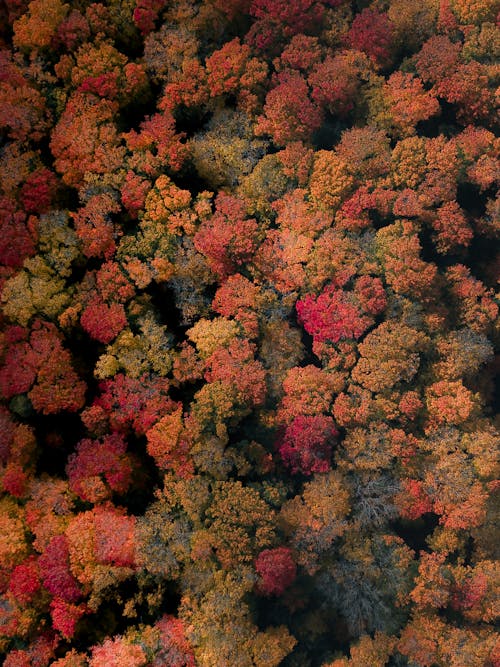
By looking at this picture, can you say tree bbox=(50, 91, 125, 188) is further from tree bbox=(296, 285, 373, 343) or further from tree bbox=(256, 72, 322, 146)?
tree bbox=(296, 285, 373, 343)

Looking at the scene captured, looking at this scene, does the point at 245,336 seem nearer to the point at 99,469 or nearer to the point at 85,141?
the point at 99,469

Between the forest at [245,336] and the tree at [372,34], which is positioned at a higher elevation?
the tree at [372,34]

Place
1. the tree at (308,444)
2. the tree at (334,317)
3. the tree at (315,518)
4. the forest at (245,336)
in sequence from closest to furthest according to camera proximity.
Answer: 1. the forest at (245,336)
2. the tree at (315,518)
3. the tree at (308,444)
4. the tree at (334,317)

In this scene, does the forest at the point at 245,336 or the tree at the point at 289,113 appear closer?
the forest at the point at 245,336

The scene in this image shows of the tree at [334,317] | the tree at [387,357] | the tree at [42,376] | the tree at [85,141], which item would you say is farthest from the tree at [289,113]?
the tree at [42,376]

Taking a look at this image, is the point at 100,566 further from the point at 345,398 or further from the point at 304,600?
the point at 345,398

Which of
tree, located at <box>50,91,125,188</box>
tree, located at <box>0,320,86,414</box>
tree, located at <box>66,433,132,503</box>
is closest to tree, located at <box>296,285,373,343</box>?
tree, located at <box>66,433,132,503</box>

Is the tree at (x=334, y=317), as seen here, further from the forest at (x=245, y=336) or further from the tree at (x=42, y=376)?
the tree at (x=42, y=376)

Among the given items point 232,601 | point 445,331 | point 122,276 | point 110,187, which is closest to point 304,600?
point 232,601
